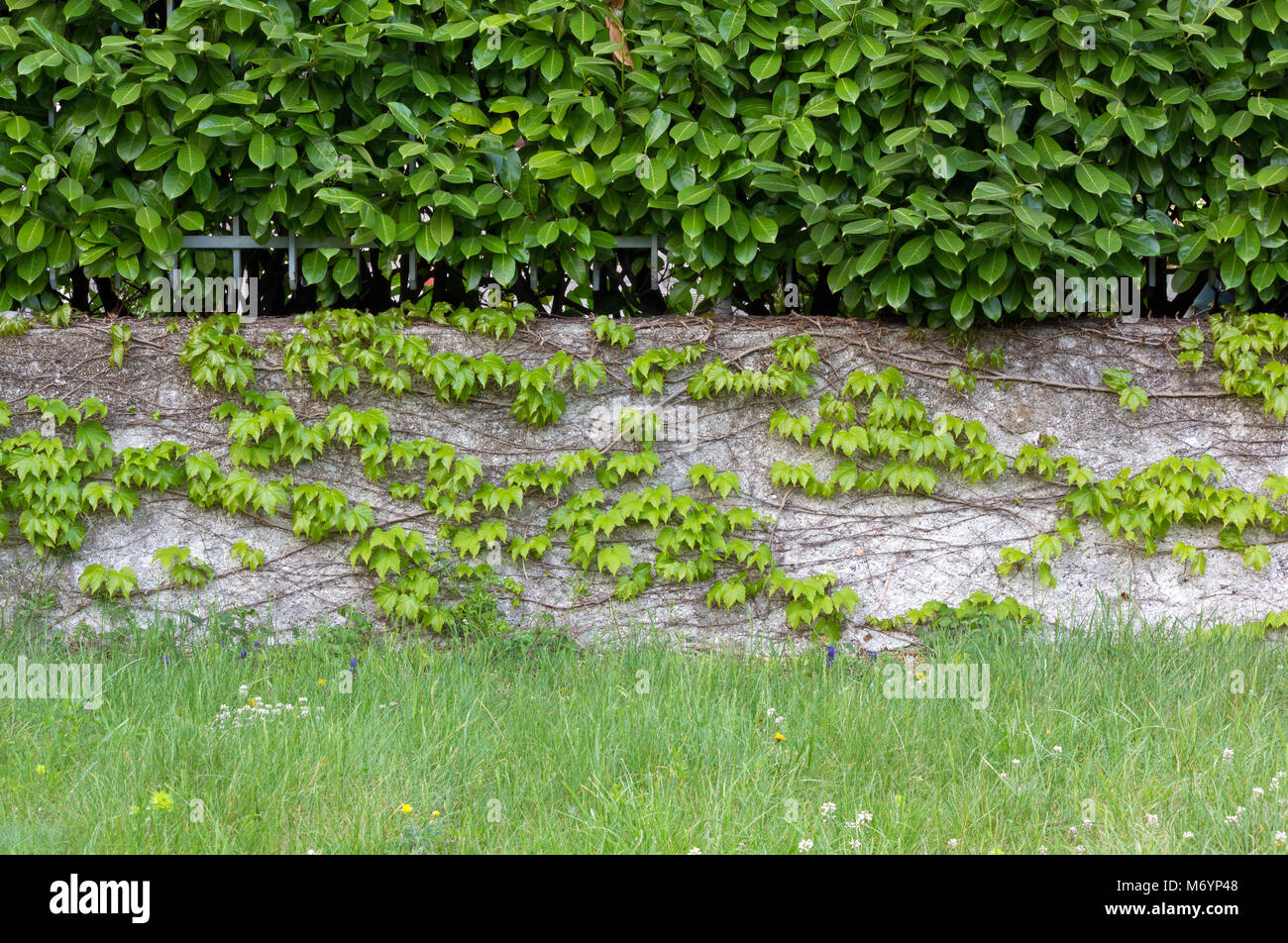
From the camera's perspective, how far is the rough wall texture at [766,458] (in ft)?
12.3

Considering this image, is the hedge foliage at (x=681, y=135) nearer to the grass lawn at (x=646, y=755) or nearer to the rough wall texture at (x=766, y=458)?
the rough wall texture at (x=766, y=458)

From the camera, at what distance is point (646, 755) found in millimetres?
2664

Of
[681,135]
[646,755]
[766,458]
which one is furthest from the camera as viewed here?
[766,458]

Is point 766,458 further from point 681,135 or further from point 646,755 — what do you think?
point 646,755

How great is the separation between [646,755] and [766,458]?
4.95ft

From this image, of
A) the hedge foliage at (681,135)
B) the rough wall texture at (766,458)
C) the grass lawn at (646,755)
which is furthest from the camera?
the rough wall texture at (766,458)

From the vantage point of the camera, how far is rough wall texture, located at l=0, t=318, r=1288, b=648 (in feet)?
12.3

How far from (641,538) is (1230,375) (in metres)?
2.28

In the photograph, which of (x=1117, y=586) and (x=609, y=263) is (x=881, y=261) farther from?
(x=1117, y=586)

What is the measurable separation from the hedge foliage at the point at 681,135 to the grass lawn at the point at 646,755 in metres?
1.45

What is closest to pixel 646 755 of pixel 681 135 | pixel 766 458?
pixel 766 458

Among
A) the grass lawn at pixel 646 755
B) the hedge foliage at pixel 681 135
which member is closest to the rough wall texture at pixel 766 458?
the hedge foliage at pixel 681 135

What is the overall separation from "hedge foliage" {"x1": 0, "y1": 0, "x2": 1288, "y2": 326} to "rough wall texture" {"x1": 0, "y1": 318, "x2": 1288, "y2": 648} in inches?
10.4

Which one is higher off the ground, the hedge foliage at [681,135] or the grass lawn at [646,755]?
the hedge foliage at [681,135]
